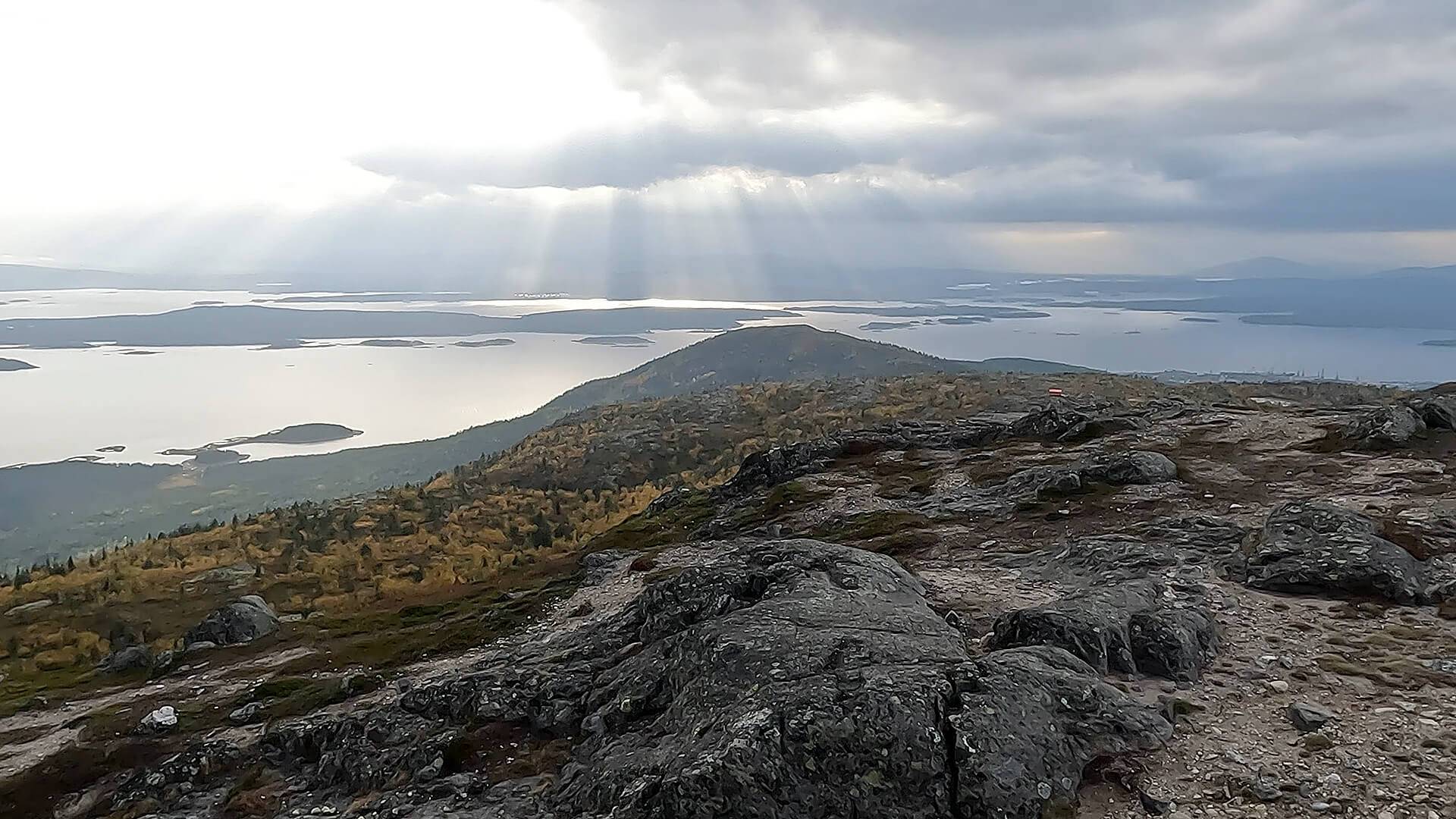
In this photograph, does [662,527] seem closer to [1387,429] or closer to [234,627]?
[234,627]

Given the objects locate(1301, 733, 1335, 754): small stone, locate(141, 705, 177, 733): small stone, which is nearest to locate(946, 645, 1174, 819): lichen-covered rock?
locate(1301, 733, 1335, 754): small stone

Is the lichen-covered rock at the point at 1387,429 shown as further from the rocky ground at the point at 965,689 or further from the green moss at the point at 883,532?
the green moss at the point at 883,532

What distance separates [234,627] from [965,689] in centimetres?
2422

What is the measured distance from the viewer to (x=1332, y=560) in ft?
52.4

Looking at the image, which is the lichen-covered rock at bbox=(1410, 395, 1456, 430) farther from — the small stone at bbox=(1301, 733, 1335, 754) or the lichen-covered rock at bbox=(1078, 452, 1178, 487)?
the small stone at bbox=(1301, 733, 1335, 754)

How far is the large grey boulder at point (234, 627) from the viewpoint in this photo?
80.7 feet

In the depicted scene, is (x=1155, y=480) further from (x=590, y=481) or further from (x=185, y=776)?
(x=590, y=481)

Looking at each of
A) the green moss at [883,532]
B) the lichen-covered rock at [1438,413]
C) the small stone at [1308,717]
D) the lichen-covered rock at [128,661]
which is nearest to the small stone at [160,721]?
the lichen-covered rock at [128,661]

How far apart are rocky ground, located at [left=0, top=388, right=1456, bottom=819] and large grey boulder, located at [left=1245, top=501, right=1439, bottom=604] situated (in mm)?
66

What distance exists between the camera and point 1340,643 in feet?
43.8

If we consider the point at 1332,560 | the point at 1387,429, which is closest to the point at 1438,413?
the point at 1387,429

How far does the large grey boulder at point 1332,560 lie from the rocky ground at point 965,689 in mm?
66

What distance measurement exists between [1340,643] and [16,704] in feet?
102

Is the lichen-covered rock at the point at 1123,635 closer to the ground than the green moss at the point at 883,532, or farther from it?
farther from it
